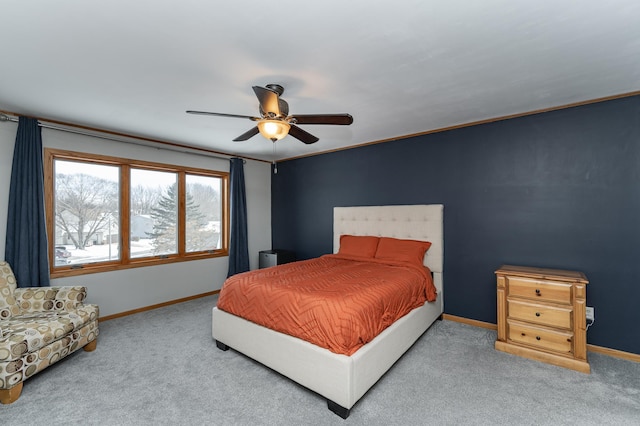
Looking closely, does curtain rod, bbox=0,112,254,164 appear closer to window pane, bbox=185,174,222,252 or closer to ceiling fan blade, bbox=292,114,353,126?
window pane, bbox=185,174,222,252

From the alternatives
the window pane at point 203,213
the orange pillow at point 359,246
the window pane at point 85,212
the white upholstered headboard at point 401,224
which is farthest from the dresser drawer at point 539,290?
the window pane at point 85,212

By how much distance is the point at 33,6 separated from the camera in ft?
4.89

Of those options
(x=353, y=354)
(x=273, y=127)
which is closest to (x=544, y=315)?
(x=353, y=354)

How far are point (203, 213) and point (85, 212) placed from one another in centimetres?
156

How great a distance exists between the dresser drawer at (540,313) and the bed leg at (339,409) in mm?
1916

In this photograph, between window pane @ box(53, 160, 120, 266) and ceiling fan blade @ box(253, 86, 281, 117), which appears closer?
ceiling fan blade @ box(253, 86, 281, 117)

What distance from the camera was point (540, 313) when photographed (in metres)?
2.68

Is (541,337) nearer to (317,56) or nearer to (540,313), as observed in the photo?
(540,313)

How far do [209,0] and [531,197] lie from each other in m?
3.41

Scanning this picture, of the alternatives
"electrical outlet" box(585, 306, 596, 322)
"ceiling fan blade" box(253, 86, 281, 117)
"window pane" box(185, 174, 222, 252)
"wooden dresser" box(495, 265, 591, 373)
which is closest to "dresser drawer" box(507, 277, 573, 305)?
"wooden dresser" box(495, 265, 591, 373)

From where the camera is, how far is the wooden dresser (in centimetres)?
251

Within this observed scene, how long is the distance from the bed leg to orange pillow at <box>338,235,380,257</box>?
217cm

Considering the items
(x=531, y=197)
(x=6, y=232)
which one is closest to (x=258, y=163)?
(x=6, y=232)

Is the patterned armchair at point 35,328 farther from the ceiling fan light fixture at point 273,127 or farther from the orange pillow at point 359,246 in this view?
the orange pillow at point 359,246
